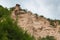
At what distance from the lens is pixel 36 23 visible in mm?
47469

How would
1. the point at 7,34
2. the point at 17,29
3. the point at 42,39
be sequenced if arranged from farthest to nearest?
the point at 42,39, the point at 17,29, the point at 7,34

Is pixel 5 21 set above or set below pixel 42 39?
above

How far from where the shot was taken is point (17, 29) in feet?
110

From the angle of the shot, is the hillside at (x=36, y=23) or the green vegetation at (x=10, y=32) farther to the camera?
the hillside at (x=36, y=23)

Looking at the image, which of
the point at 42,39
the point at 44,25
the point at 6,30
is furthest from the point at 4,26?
the point at 44,25

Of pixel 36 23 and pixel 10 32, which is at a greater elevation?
pixel 10 32

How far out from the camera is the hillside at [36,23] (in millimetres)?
45281

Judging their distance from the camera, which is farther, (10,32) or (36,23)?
(36,23)

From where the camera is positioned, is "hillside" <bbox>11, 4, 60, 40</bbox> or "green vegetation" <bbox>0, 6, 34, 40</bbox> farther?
"hillside" <bbox>11, 4, 60, 40</bbox>

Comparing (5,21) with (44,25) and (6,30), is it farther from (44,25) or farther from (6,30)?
(44,25)

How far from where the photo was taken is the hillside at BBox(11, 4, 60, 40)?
1783 inches

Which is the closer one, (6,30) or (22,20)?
(6,30)

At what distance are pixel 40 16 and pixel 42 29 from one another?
10.2 ft

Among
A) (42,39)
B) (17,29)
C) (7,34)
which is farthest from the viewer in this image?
(42,39)
